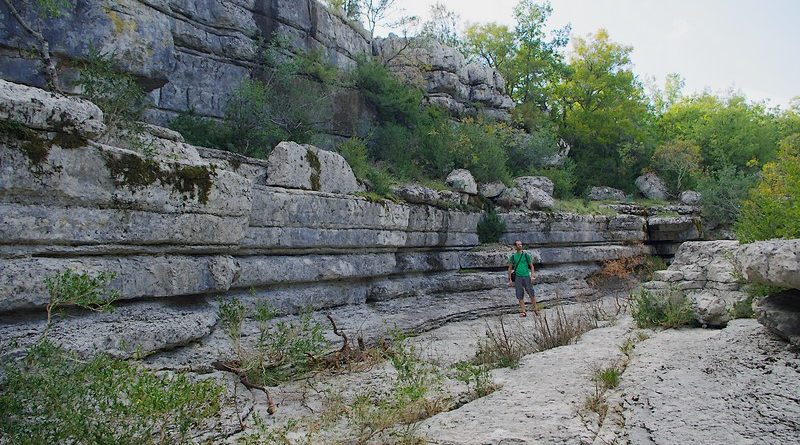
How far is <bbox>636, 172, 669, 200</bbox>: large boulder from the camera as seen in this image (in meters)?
20.0

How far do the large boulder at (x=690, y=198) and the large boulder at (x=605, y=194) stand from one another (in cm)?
202

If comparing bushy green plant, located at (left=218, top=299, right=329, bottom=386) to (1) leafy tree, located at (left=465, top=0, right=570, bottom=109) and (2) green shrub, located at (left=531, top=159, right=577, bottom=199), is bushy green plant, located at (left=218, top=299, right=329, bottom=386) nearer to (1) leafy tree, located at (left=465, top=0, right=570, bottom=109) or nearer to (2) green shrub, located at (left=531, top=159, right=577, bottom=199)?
(2) green shrub, located at (left=531, top=159, right=577, bottom=199)

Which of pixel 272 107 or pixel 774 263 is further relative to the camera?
pixel 272 107

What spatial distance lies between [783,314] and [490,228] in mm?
8350

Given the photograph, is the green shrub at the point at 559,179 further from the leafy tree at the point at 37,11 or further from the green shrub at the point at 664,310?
the leafy tree at the point at 37,11

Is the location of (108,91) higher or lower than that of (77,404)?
higher

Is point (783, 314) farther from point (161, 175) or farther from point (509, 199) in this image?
point (509, 199)

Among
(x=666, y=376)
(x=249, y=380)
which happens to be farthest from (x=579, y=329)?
(x=249, y=380)

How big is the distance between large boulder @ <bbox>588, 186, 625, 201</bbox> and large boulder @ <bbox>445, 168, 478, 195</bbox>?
7.93 meters

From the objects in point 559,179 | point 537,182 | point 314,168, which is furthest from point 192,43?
point 559,179

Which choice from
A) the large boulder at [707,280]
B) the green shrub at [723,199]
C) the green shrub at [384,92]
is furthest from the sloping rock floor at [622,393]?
the green shrub at [723,199]

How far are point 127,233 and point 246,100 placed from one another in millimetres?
5991

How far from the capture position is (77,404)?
370 centimetres

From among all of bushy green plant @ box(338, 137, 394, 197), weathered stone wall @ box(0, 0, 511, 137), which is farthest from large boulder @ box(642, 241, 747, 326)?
weathered stone wall @ box(0, 0, 511, 137)
